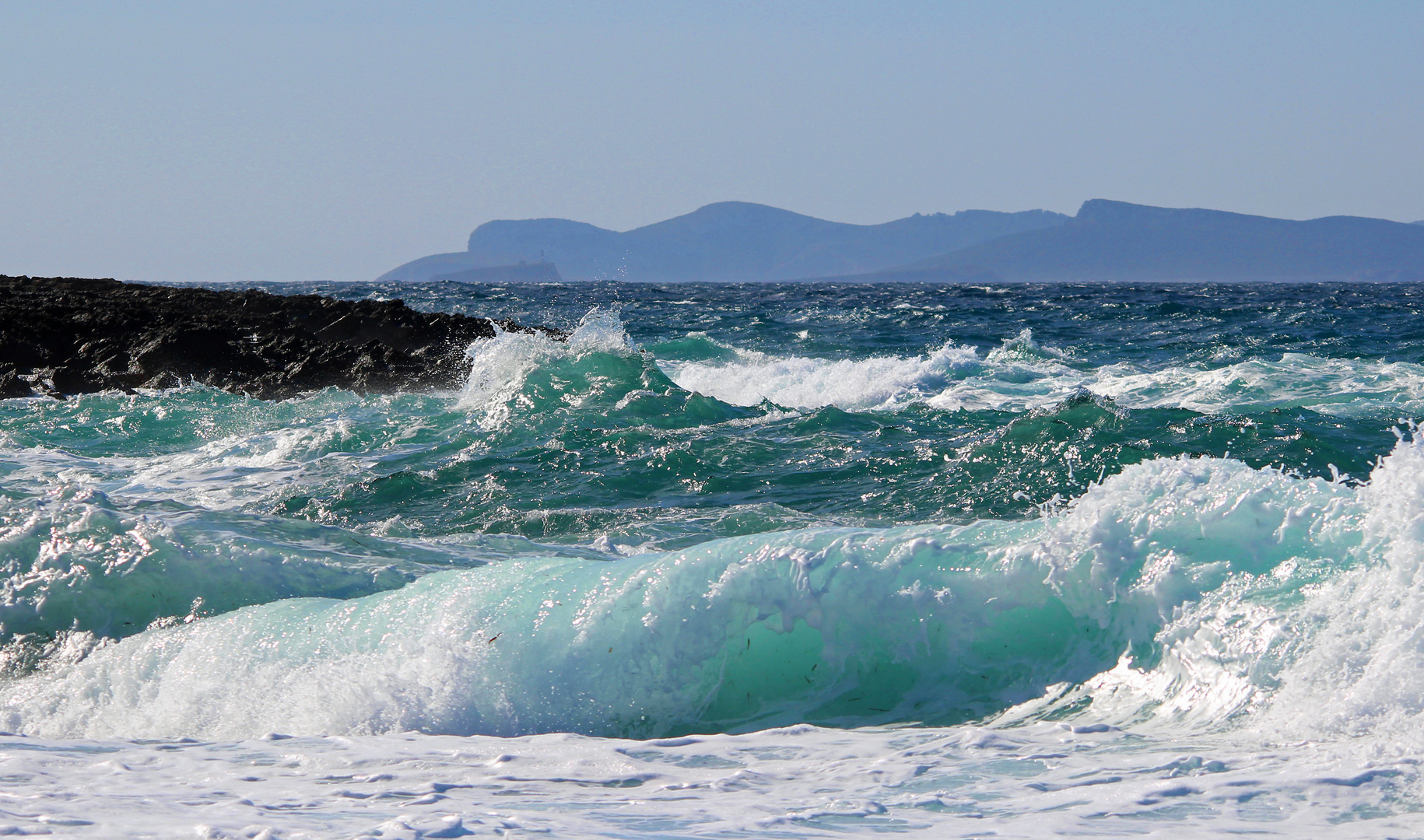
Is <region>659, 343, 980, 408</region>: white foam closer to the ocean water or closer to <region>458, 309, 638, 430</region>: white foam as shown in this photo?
<region>458, 309, 638, 430</region>: white foam

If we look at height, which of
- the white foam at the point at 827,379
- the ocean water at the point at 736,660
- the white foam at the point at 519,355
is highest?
the white foam at the point at 519,355

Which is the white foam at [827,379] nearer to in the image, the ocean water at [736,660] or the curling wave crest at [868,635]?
the ocean water at [736,660]

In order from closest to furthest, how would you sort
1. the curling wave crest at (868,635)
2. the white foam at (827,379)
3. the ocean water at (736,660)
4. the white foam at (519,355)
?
the ocean water at (736,660)
the curling wave crest at (868,635)
the white foam at (519,355)
the white foam at (827,379)

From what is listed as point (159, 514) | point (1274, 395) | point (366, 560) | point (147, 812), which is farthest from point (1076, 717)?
point (1274, 395)

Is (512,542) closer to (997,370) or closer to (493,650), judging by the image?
(493,650)

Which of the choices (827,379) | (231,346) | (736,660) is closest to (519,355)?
(827,379)

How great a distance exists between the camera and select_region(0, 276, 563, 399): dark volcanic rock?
1648 centimetres

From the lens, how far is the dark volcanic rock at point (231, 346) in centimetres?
1648

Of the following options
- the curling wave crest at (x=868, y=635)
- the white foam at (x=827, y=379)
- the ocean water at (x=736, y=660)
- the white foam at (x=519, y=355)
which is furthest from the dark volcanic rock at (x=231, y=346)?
the curling wave crest at (x=868, y=635)

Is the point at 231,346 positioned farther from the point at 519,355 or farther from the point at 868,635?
the point at 868,635

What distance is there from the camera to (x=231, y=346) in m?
18.1

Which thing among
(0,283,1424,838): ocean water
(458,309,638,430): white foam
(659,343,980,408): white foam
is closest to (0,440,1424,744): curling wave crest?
(0,283,1424,838): ocean water

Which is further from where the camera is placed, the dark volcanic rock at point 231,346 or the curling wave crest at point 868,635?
the dark volcanic rock at point 231,346

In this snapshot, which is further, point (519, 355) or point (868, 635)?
point (519, 355)
